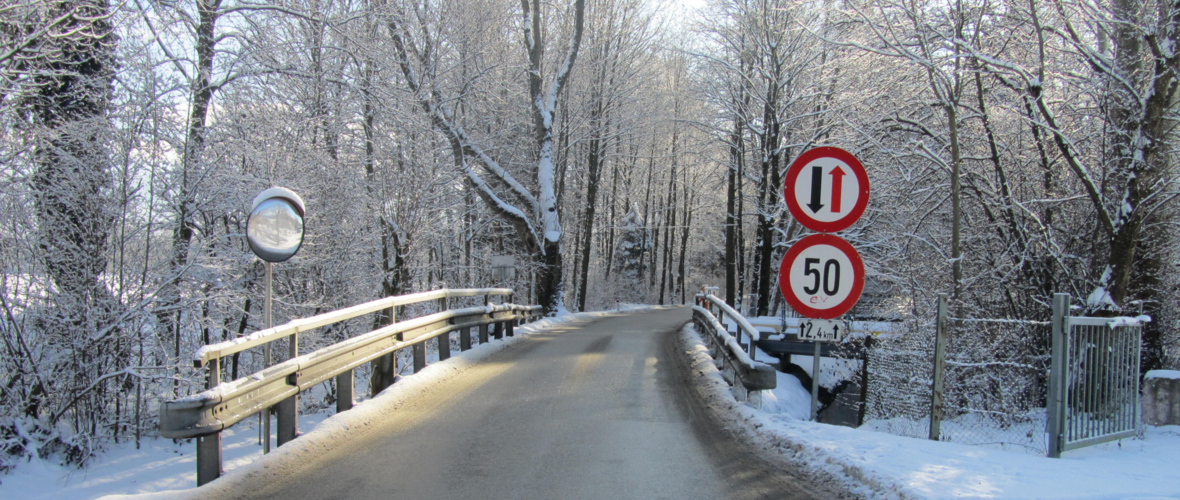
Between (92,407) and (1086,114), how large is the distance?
43.7 ft

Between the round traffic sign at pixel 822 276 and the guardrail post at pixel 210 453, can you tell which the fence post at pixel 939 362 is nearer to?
the round traffic sign at pixel 822 276

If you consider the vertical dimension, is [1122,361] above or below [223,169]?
below

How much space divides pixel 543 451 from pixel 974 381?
25.1 ft

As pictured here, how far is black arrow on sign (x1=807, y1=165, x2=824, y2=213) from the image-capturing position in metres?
6.02

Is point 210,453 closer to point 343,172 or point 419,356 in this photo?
point 419,356

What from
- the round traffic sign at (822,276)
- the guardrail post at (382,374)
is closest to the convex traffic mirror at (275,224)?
the guardrail post at (382,374)

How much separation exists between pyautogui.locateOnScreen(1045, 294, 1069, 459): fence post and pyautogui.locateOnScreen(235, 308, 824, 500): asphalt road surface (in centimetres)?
277

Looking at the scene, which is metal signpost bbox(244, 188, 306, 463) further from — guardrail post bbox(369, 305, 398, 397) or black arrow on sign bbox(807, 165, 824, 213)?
black arrow on sign bbox(807, 165, 824, 213)

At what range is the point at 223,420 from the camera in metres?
4.60

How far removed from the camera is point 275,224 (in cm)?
595

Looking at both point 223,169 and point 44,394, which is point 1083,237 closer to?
point 223,169

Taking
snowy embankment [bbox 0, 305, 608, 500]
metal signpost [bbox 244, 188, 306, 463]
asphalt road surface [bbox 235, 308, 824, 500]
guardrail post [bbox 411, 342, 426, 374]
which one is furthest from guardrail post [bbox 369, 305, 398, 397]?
metal signpost [bbox 244, 188, 306, 463]

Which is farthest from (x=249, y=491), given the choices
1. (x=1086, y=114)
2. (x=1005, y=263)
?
(x=1086, y=114)

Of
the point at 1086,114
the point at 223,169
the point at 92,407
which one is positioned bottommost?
the point at 92,407
